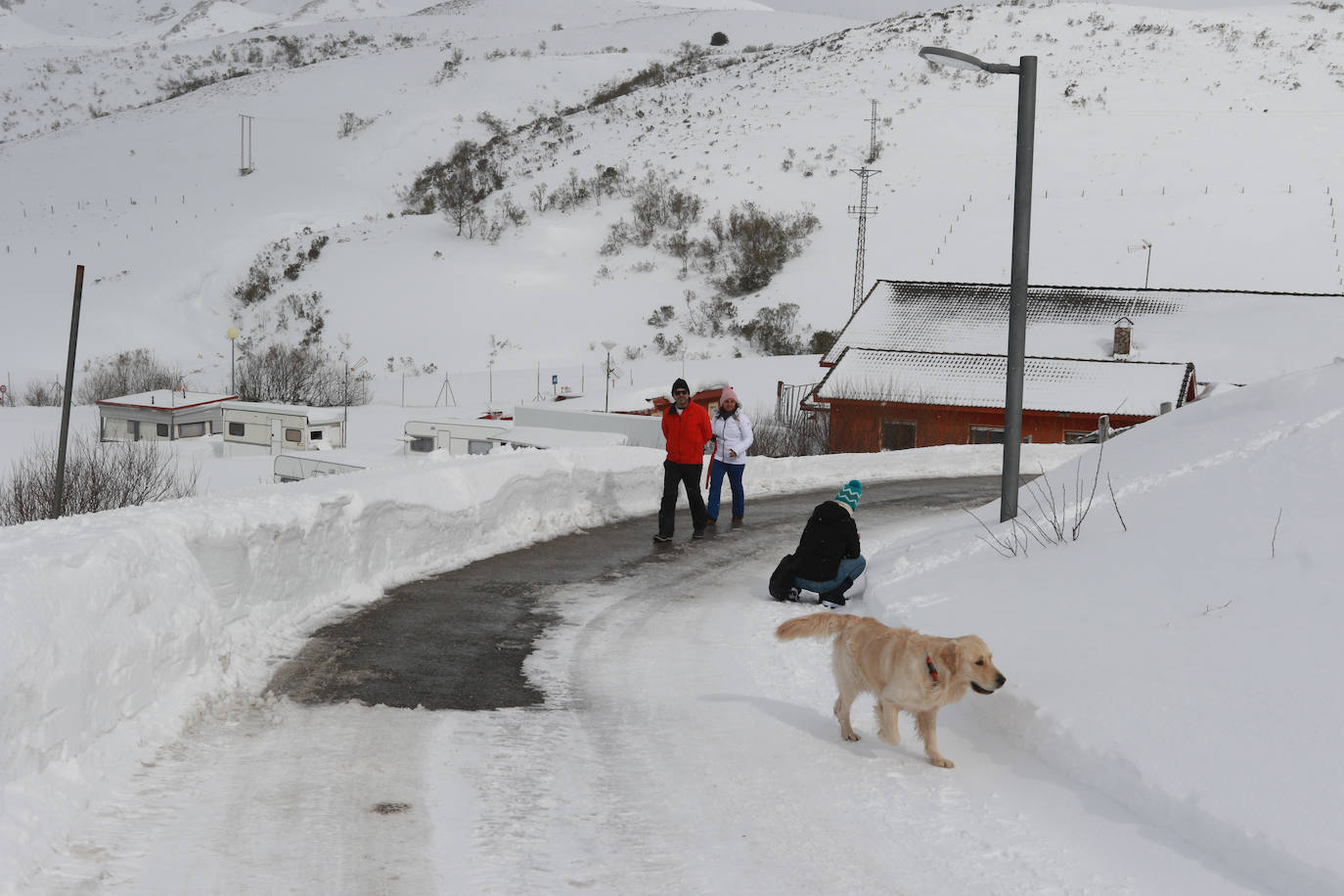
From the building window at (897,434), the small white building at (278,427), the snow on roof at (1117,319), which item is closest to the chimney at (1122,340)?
the snow on roof at (1117,319)

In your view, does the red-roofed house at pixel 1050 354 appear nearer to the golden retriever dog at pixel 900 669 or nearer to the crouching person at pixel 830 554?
the crouching person at pixel 830 554

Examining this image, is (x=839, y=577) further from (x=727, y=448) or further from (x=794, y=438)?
(x=794, y=438)

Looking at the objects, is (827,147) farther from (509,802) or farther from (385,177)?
(509,802)

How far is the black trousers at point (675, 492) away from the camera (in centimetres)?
1286

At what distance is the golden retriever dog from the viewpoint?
5820 mm

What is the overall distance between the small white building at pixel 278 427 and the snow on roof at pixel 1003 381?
715 inches

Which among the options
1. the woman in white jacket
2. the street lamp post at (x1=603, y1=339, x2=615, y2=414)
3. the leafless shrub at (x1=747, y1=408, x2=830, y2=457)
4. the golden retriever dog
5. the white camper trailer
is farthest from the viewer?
the street lamp post at (x1=603, y1=339, x2=615, y2=414)

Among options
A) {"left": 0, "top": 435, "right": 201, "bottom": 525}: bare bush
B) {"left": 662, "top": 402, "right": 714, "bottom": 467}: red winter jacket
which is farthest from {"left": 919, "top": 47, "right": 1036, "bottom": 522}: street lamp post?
{"left": 0, "top": 435, "right": 201, "bottom": 525}: bare bush

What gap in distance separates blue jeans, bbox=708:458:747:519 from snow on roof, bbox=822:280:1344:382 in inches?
947

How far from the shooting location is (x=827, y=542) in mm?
9844

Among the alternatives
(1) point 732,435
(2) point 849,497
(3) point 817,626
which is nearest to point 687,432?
(1) point 732,435

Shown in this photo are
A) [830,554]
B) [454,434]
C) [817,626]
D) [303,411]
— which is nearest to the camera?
[817,626]

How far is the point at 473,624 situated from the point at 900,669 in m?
3.95

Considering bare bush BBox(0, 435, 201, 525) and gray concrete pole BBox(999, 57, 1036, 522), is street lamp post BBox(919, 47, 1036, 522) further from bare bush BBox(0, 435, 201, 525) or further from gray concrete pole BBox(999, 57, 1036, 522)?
bare bush BBox(0, 435, 201, 525)
